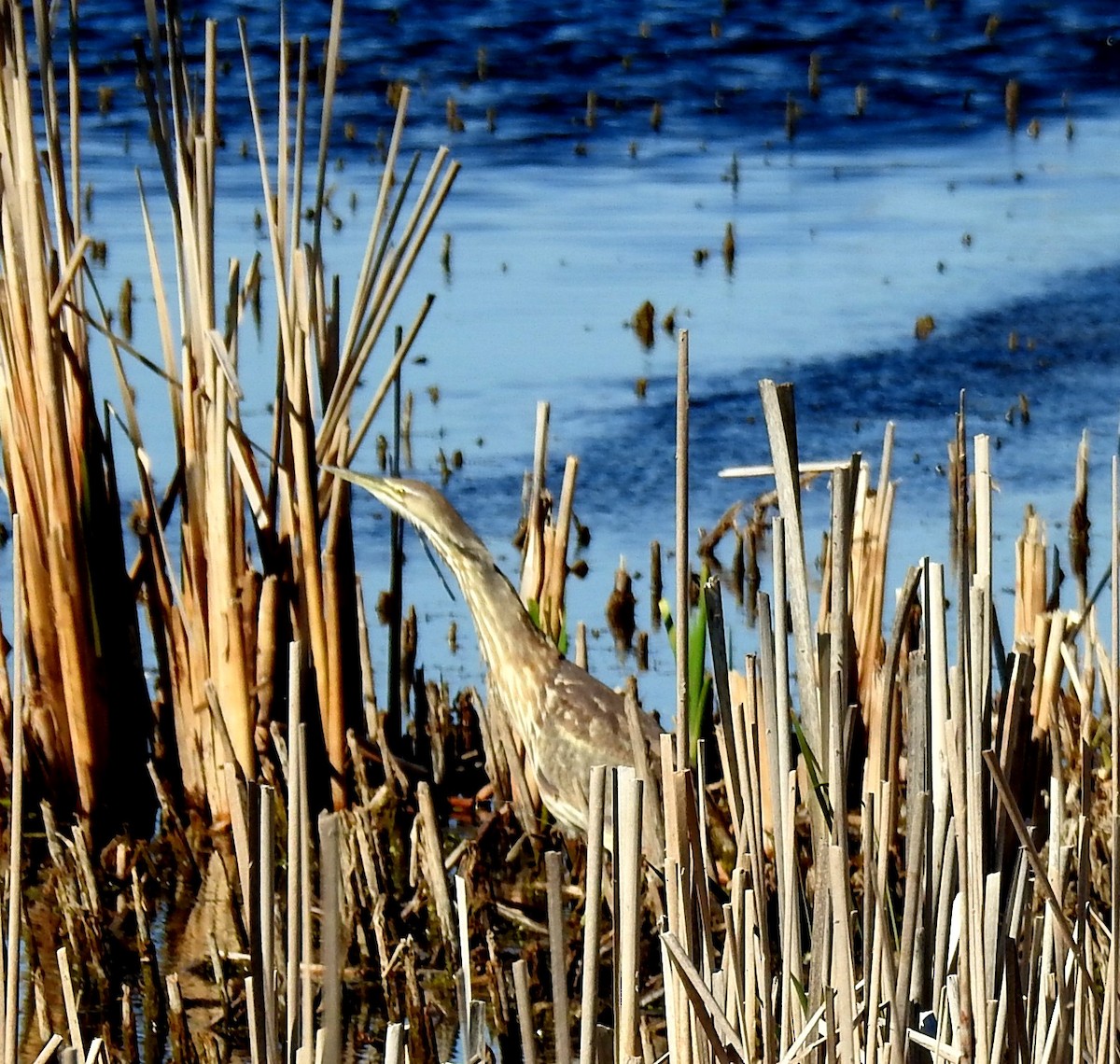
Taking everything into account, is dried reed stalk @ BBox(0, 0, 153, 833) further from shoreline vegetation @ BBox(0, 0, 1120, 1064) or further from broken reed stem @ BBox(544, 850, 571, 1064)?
broken reed stem @ BBox(544, 850, 571, 1064)

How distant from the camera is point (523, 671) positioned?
4.23 meters

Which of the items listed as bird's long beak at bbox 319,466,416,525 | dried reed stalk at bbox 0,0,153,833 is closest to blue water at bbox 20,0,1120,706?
bird's long beak at bbox 319,466,416,525

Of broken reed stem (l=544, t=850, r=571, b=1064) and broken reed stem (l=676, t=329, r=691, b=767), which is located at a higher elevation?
broken reed stem (l=676, t=329, r=691, b=767)

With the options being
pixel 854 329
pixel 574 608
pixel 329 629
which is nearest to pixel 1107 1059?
pixel 329 629

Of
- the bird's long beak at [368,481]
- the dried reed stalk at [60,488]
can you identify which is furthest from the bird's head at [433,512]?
the dried reed stalk at [60,488]

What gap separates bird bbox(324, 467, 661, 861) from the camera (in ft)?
13.2

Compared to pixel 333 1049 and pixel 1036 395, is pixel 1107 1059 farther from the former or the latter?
pixel 1036 395

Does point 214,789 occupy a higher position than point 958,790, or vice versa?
point 958,790

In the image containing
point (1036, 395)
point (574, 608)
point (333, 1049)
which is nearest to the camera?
point (333, 1049)

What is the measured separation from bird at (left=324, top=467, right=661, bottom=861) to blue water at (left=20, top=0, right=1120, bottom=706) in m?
0.97

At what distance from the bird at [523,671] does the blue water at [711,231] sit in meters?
0.97

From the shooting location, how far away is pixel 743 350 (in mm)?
8680

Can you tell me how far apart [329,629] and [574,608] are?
1.65 meters

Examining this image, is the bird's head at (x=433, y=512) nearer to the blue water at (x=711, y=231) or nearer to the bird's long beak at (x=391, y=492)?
the bird's long beak at (x=391, y=492)
